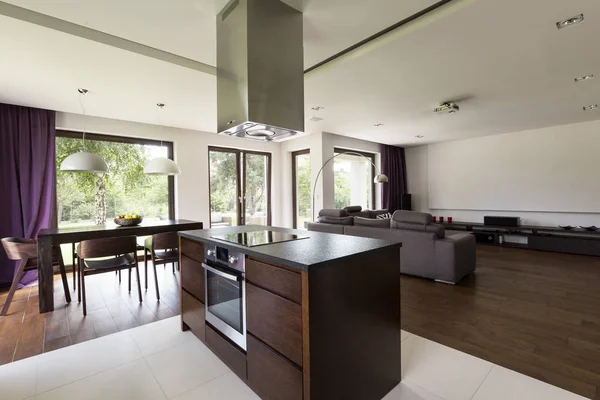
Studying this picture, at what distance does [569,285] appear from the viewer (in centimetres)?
337

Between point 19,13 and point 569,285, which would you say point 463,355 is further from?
point 19,13

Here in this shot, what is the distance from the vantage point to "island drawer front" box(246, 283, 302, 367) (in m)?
1.28

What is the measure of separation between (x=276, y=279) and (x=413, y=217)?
2.86 m

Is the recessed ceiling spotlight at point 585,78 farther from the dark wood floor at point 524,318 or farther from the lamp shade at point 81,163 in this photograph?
the lamp shade at point 81,163

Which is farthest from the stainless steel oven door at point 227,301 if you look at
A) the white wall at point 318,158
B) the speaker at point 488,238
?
the speaker at point 488,238

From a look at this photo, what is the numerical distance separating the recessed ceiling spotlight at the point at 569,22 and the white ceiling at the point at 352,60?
0.06 m

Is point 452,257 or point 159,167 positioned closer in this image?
point 452,257

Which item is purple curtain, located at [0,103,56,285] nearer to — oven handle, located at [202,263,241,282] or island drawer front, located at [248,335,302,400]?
oven handle, located at [202,263,241,282]

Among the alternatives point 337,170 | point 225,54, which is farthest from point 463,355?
point 337,170

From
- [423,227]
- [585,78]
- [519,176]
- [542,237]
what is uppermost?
[585,78]

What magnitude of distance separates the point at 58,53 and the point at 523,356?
456cm

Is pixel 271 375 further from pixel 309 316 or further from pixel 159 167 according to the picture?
pixel 159 167

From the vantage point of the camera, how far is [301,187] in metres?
6.73

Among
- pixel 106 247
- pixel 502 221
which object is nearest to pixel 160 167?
pixel 106 247
